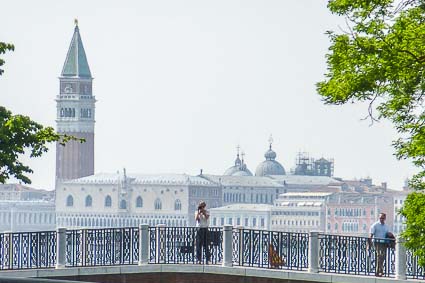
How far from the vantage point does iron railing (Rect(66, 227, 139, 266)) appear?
35469mm

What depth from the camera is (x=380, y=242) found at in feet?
114

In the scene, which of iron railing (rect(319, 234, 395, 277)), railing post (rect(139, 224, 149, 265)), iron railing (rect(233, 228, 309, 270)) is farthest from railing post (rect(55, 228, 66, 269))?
iron railing (rect(319, 234, 395, 277))

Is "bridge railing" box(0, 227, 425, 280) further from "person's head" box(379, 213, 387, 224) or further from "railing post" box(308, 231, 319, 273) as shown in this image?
"person's head" box(379, 213, 387, 224)

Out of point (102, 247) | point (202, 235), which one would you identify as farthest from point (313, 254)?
point (102, 247)

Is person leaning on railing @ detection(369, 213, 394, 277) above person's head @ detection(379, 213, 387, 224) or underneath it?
underneath

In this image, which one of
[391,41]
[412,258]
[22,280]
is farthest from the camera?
[412,258]

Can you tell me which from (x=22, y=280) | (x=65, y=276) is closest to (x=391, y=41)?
(x=65, y=276)

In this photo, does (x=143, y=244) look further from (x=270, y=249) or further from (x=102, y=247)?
(x=270, y=249)

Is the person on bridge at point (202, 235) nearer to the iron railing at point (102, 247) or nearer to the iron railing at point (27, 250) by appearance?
the iron railing at point (102, 247)

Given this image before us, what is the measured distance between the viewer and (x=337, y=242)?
116 feet

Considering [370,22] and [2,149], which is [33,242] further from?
[370,22]

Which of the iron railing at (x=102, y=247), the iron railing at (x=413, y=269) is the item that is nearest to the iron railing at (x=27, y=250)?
the iron railing at (x=102, y=247)

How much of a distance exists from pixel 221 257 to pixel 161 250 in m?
1.06

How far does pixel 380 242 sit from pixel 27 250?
5.90m
